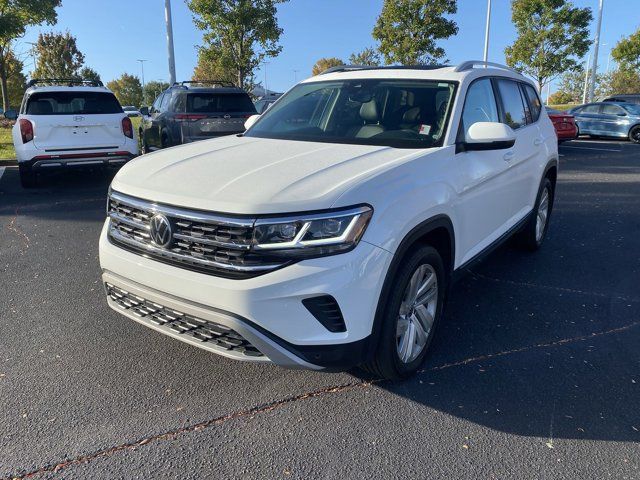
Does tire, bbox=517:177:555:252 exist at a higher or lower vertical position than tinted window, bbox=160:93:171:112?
lower

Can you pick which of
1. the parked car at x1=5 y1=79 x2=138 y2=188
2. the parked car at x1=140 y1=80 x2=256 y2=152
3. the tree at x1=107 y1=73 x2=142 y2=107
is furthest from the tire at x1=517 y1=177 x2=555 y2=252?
the tree at x1=107 y1=73 x2=142 y2=107

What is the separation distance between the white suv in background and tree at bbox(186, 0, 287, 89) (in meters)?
15.9

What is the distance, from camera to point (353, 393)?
296 centimetres

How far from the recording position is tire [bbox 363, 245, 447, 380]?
2.66 meters

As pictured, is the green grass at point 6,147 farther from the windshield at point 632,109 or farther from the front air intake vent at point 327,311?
the windshield at point 632,109

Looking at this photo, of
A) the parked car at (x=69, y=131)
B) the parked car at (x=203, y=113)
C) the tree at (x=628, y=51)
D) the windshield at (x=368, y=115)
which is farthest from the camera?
the tree at (x=628, y=51)

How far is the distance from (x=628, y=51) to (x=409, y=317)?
3539cm

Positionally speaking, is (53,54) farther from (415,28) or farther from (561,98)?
(561,98)

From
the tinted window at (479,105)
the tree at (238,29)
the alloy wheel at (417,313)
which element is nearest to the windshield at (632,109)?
the tree at (238,29)

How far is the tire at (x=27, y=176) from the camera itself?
27.6 ft

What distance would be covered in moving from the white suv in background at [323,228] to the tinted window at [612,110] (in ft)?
58.7

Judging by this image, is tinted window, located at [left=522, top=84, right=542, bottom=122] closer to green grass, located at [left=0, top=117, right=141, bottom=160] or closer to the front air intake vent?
the front air intake vent

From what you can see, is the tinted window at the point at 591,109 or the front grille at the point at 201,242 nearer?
the front grille at the point at 201,242

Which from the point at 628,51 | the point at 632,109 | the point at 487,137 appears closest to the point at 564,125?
the point at 632,109
